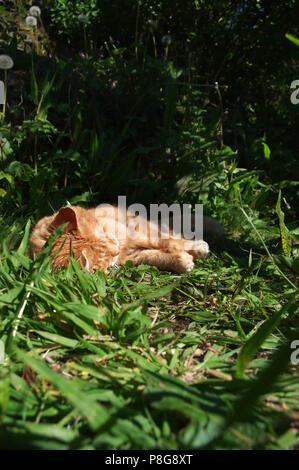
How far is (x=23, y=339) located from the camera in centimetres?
129

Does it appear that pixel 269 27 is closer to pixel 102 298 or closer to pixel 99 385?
pixel 102 298

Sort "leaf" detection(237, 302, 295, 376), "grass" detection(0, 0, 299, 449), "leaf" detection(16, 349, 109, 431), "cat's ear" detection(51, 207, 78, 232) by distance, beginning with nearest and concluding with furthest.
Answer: "leaf" detection(16, 349, 109, 431) < "grass" detection(0, 0, 299, 449) < "leaf" detection(237, 302, 295, 376) < "cat's ear" detection(51, 207, 78, 232)

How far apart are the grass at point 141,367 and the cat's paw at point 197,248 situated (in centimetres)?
57

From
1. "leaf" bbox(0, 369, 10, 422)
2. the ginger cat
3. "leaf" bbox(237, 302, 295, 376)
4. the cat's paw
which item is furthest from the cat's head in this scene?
"leaf" bbox(237, 302, 295, 376)

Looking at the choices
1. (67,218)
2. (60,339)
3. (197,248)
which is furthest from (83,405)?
(197,248)

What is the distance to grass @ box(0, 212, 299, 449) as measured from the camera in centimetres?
86

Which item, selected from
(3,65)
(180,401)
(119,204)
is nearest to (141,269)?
(119,204)

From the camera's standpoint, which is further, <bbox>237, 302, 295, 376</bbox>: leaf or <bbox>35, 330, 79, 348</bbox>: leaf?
<bbox>35, 330, 79, 348</bbox>: leaf

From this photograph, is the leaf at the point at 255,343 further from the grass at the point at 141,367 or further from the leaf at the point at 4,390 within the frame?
the leaf at the point at 4,390

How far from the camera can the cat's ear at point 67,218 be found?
210 cm

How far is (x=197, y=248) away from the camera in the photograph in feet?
8.57

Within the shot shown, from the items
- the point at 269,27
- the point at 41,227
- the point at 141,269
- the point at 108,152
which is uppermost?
the point at 269,27

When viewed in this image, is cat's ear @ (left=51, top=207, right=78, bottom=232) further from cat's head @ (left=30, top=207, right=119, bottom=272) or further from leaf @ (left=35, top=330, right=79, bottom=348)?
leaf @ (left=35, top=330, right=79, bottom=348)

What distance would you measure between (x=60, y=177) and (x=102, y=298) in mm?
1854
